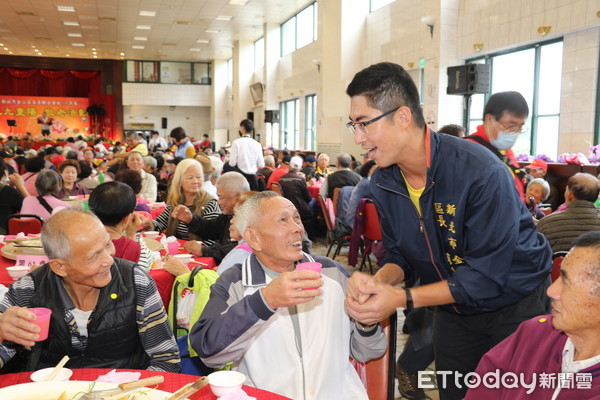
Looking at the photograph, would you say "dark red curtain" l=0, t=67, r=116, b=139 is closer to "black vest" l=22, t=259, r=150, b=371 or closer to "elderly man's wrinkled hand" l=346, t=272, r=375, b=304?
"black vest" l=22, t=259, r=150, b=371

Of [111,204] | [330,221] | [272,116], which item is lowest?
[330,221]

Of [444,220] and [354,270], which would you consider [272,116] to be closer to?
[354,270]

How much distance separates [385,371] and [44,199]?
3.68m

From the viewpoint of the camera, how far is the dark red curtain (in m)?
25.8

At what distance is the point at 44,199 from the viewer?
4574 mm

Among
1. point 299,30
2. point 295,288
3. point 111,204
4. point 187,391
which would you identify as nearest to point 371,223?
point 111,204

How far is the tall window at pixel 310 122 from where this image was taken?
51.4 feet

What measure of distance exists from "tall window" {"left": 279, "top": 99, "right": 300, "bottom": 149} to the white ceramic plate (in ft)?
→ 52.2

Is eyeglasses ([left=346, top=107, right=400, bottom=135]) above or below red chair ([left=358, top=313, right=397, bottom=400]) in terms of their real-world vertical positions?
above

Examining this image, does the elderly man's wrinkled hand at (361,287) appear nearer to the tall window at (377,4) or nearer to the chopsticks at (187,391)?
the chopsticks at (187,391)

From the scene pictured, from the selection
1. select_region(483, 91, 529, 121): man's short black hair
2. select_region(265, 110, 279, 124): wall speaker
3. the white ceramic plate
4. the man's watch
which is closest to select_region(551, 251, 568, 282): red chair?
select_region(483, 91, 529, 121): man's short black hair

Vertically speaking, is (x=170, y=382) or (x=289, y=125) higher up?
(x=289, y=125)

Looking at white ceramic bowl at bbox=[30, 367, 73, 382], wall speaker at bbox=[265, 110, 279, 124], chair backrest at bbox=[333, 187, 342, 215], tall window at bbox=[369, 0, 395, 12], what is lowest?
chair backrest at bbox=[333, 187, 342, 215]

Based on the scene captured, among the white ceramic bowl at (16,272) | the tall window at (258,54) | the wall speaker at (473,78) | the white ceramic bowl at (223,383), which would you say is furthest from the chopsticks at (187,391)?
the tall window at (258,54)
